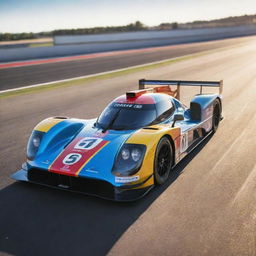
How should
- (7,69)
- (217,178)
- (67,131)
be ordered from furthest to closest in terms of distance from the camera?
(7,69)
(67,131)
(217,178)

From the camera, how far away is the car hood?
485cm

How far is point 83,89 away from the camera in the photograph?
50.5 feet

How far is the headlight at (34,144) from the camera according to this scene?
5.54 meters

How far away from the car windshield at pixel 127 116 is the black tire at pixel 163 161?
64 cm

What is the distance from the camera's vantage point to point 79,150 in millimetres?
5320

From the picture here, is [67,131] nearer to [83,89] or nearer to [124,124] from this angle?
[124,124]

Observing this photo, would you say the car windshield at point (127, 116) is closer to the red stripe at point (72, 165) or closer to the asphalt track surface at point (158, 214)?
the red stripe at point (72, 165)

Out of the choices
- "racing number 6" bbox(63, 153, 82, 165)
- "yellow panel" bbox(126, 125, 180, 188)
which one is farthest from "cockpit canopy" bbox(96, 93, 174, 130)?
Answer: "racing number 6" bbox(63, 153, 82, 165)

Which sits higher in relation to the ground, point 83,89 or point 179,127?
point 179,127

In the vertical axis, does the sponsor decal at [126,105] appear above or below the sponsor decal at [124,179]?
above

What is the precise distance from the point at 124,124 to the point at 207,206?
6.78 feet

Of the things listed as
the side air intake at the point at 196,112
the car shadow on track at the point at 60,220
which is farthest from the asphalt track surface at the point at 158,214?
→ the side air intake at the point at 196,112

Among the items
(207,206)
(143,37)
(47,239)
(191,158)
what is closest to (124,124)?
(191,158)

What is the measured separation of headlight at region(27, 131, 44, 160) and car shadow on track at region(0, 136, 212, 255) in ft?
1.66
